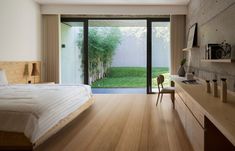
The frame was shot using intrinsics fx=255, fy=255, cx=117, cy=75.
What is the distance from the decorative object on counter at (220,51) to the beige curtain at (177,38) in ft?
13.0

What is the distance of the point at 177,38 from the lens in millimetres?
7574

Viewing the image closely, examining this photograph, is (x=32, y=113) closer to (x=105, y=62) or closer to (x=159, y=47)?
(x=105, y=62)

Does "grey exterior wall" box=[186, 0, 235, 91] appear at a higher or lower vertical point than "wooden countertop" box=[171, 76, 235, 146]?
higher

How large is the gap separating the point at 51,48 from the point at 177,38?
380cm

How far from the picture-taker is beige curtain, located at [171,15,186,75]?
24.7 feet

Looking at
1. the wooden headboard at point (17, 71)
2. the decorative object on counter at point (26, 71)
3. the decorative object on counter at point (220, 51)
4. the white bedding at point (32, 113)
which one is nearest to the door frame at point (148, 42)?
the wooden headboard at point (17, 71)

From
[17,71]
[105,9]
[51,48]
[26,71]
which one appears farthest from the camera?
[51,48]

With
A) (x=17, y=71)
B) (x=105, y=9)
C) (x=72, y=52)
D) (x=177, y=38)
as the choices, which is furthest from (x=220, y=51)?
(x=72, y=52)

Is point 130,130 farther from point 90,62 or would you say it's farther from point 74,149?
point 90,62

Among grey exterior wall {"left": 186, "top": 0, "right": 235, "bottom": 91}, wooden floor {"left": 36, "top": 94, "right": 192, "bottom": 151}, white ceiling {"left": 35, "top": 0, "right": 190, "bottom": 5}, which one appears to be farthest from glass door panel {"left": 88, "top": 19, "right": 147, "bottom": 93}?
grey exterior wall {"left": 186, "top": 0, "right": 235, "bottom": 91}

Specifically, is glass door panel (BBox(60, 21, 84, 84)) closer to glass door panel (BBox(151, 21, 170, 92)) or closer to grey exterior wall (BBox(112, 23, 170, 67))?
grey exterior wall (BBox(112, 23, 170, 67))

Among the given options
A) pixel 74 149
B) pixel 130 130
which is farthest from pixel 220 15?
pixel 74 149

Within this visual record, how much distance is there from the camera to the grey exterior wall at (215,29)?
3.18 m

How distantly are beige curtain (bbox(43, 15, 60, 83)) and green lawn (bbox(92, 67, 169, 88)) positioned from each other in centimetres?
132
